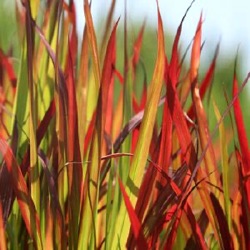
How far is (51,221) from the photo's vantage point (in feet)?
2.48

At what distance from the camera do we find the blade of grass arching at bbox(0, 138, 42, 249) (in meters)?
0.73

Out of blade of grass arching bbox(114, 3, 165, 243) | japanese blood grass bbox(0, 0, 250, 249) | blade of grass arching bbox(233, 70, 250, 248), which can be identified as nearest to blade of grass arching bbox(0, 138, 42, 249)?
japanese blood grass bbox(0, 0, 250, 249)

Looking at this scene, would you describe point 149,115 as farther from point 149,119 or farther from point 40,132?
point 40,132

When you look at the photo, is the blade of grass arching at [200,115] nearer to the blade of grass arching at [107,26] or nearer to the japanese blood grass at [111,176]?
the japanese blood grass at [111,176]

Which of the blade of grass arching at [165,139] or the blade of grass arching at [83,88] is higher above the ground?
the blade of grass arching at [83,88]

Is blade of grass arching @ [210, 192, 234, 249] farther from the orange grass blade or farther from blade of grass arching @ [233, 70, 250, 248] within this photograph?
the orange grass blade

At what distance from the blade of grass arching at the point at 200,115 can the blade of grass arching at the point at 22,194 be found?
198 millimetres

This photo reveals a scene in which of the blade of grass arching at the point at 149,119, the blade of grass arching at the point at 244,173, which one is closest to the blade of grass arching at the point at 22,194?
the blade of grass arching at the point at 149,119

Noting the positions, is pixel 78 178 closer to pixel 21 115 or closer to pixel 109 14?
pixel 21 115

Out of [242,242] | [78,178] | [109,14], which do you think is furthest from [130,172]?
[109,14]

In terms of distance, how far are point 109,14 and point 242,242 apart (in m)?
0.37

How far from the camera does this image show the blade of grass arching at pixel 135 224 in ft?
2.27

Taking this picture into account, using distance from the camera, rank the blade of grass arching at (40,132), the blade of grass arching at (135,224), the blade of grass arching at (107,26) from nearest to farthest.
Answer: the blade of grass arching at (135,224)
the blade of grass arching at (40,132)
the blade of grass arching at (107,26)

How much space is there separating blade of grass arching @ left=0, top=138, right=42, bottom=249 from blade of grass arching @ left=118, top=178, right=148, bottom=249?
99 mm
